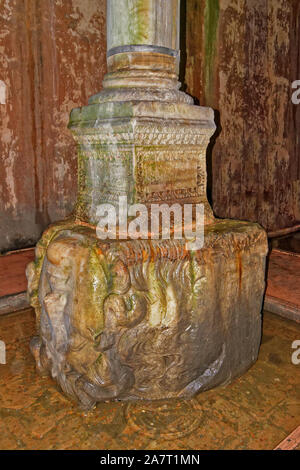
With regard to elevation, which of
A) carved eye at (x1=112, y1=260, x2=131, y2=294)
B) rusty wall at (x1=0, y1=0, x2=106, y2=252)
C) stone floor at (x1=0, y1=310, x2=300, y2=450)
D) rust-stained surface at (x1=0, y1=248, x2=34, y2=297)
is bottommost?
stone floor at (x1=0, y1=310, x2=300, y2=450)

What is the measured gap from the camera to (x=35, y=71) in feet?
14.4

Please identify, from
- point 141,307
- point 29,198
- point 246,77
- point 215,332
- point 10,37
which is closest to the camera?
point 141,307

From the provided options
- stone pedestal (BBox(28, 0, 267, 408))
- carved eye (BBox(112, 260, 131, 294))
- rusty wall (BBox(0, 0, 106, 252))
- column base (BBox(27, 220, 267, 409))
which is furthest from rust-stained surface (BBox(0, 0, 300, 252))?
carved eye (BBox(112, 260, 131, 294))

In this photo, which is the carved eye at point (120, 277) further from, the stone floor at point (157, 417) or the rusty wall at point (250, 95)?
the rusty wall at point (250, 95)

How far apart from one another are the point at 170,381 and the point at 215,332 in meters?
0.34

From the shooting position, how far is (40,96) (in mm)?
4465

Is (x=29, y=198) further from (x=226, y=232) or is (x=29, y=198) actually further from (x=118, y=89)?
(x=226, y=232)

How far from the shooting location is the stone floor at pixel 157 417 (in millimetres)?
1665

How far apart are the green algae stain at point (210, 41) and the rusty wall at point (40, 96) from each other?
136 centimetres

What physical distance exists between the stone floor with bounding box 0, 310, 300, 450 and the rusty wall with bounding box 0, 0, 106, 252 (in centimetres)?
266

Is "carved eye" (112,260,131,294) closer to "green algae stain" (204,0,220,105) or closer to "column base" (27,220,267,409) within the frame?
"column base" (27,220,267,409)

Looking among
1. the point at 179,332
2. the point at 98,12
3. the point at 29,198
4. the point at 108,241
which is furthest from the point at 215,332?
the point at 98,12

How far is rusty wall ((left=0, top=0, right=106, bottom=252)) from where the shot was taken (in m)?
4.26

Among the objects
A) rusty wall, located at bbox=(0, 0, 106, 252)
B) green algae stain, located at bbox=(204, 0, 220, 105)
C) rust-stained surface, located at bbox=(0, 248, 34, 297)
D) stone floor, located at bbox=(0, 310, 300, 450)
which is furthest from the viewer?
green algae stain, located at bbox=(204, 0, 220, 105)
